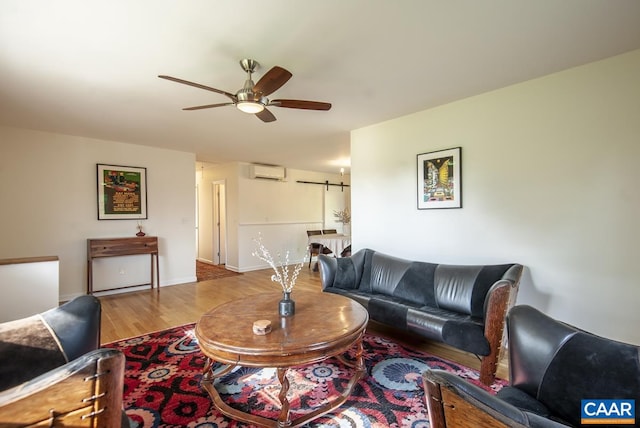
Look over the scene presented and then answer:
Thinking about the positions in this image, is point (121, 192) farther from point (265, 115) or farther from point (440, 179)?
point (440, 179)

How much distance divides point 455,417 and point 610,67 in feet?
9.92

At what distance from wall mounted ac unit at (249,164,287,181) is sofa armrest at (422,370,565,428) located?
620cm

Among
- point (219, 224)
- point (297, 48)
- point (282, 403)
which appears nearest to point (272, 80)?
point (297, 48)

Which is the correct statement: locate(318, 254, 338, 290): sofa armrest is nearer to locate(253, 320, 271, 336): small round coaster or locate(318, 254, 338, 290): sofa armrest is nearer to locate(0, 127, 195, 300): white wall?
locate(253, 320, 271, 336): small round coaster

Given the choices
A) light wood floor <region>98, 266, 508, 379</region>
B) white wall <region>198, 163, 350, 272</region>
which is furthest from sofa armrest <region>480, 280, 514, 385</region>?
white wall <region>198, 163, 350, 272</region>

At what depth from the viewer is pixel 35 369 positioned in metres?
1.21

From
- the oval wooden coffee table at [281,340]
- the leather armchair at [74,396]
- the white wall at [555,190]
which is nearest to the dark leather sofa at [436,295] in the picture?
the white wall at [555,190]

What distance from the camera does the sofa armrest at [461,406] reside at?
28.7 inches

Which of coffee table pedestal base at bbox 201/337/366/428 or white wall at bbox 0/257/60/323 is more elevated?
white wall at bbox 0/257/60/323

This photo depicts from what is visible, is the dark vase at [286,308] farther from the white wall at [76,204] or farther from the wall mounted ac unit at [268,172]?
the wall mounted ac unit at [268,172]

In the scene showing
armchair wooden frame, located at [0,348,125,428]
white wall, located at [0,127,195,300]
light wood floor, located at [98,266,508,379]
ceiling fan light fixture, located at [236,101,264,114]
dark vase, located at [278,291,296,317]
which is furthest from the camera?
white wall, located at [0,127,195,300]

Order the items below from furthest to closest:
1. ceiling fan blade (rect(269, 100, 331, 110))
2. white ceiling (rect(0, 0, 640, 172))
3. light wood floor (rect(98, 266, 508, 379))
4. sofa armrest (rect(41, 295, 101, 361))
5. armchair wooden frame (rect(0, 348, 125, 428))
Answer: light wood floor (rect(98, 266, 508, 379))
ceiling fan blade (rect(269, 100, 331, 110))
white ceiling (rect(0, 0, 640, 172))
sofa armrest (rect(41, 295, 101, 361))
armchair wooden frame (rect(0, 348, 125, 428))

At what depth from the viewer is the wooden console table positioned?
4434 mm

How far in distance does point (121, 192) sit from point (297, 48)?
425 cm
